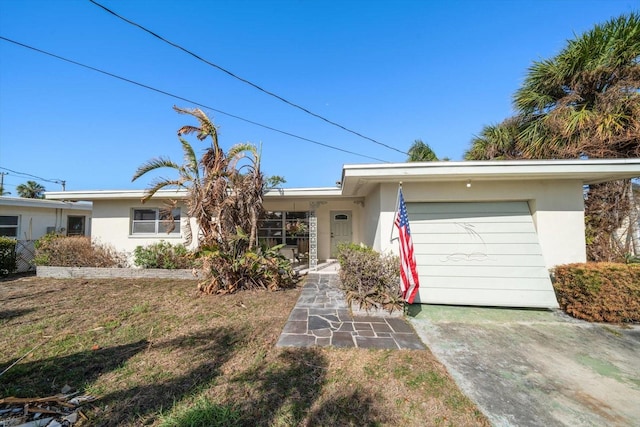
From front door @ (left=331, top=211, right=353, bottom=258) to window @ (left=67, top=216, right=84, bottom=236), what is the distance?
14036 mm

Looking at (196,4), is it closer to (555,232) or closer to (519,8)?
(519,8)

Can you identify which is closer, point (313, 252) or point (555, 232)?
point (555, 232)

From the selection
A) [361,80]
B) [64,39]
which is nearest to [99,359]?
[64,39]

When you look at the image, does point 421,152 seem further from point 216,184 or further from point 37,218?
point 37,218

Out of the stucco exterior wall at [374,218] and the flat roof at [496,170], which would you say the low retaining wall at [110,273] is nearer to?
the stucco exterior wall at [374,218]

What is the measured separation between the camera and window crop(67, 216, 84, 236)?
13133 millimetres

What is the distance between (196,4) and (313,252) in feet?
26.0

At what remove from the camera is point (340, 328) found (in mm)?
4176

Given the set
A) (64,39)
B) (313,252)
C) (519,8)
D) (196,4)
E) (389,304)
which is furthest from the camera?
(313,252)

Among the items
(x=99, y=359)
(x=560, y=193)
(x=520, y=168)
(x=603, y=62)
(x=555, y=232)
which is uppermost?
(x=603, y=62)

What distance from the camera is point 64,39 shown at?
5.67 m

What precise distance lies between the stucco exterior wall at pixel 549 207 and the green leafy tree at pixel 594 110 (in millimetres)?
1517

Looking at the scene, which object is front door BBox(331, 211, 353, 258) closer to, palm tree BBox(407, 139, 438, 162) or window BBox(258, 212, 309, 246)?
window BBox(258, 212, 309, 246)

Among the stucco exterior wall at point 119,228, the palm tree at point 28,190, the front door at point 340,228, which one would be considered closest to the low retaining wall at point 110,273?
→ the stucco exterior wall at point 119,228
